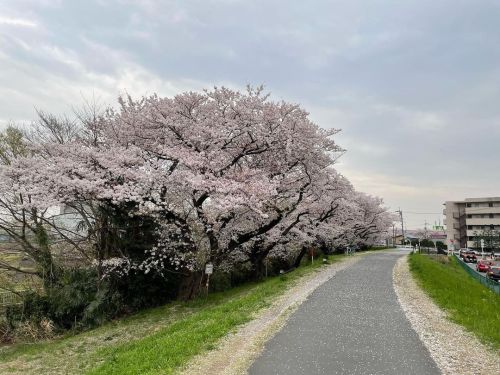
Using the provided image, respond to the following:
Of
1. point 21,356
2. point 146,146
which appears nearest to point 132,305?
point 21,356

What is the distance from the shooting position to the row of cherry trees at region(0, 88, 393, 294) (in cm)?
1403

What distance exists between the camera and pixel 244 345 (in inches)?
302

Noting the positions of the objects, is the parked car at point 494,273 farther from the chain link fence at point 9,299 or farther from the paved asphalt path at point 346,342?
the chain link fence at point 9,299

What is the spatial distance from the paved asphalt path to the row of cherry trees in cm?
496

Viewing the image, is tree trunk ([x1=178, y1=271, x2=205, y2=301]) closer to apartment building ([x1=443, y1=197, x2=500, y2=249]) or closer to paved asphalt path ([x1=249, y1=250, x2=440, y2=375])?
paved asphalt path ([x1=249, y1=250, x2=440, y2=375])

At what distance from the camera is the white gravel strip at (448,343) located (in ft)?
21.3

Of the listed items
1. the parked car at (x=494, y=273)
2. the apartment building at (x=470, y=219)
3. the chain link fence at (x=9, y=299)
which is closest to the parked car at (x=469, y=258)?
the apartment building at (x=470, y=219)

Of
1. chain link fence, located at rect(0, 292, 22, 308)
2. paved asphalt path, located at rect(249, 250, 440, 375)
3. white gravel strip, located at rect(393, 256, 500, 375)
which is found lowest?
chain link fence, located at rect(0, 292, 22, 308)

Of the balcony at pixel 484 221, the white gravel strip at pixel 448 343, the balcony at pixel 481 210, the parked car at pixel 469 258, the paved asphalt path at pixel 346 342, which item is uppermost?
the balcony at pixel 481 210

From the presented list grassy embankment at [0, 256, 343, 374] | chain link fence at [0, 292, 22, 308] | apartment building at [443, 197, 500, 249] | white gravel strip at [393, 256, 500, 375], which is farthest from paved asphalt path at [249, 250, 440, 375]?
apartment building at [443, 197, 500, 249]

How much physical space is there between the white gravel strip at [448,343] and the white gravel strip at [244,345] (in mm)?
3112

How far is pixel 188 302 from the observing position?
16.1 metres

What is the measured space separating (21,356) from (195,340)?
300 inches

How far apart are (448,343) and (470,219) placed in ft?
293
